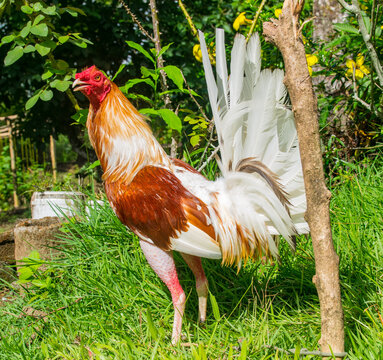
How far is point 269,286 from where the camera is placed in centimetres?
267

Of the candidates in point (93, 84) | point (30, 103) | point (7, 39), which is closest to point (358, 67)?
point (93, 84)

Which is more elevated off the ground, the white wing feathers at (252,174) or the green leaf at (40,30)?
the green leaf at (40,30)

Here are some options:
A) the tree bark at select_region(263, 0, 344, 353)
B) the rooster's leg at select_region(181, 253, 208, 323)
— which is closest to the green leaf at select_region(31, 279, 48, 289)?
the rooster's leg at select_region(181, 253, 208, 323)

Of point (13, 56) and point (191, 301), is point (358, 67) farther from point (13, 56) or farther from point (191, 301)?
point (13, 56)

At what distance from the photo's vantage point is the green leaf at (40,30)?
2.95 m

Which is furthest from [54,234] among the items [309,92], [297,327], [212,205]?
[309,92]

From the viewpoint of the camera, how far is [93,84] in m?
2.33

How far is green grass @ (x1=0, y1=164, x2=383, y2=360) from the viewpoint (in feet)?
6.80

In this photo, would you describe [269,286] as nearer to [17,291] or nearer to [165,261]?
[165,261]

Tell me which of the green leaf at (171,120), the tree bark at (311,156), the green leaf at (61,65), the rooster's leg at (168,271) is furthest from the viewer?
the green leaf at (61,65)

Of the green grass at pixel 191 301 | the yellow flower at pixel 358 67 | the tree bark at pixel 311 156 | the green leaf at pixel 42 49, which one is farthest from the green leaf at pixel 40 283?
the yellow flower at pixel 358 67

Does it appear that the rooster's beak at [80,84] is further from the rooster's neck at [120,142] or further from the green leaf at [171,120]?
the green leaf at [171,120]

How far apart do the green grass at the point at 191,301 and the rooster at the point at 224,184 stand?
32 centimetres

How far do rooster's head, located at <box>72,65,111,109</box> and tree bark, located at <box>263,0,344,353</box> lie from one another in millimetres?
1062
